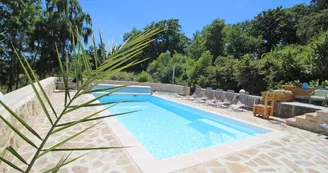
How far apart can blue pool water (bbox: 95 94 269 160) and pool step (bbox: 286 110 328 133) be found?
144cm

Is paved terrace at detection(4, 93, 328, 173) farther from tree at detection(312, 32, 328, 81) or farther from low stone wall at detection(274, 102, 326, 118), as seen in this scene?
tree at detection(312, 32, 328, 81)

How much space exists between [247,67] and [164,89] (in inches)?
280

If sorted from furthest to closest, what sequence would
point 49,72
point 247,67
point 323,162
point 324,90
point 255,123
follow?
point 49,72 < point 247,67 < point 324,90 < point 255,123 < point 323,162

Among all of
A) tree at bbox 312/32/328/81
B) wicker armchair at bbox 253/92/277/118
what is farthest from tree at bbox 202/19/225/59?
wicker armchair at bbox 253/92/277/118

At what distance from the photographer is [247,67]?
11.0 m

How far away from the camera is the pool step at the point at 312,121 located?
5516 mm

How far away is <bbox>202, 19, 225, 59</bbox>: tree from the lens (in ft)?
82.0

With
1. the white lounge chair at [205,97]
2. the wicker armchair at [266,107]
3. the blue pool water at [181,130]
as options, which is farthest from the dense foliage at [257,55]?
the blue pool water at [181,130]

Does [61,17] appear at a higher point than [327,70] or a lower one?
higher

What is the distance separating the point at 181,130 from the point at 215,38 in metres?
21.4

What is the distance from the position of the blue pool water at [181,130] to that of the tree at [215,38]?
18.0 meters

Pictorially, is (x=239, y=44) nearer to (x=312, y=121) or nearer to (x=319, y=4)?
(x=319, y=4)

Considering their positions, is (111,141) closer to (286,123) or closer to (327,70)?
(286,123)

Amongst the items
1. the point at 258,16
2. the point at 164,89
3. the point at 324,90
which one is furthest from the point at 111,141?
the point at 258,16
